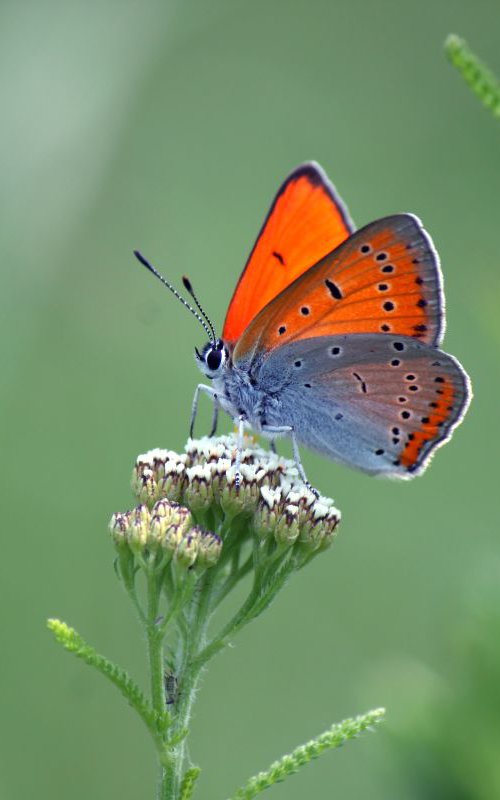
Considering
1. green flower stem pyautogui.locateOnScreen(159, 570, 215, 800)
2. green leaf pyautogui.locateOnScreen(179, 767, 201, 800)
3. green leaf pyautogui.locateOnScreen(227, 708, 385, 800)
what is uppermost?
green flower stem pyautogui.locateOnScreen(159, 570, 215, 800)

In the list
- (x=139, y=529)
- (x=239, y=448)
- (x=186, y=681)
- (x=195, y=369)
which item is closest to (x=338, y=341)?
(x=239, y=448)

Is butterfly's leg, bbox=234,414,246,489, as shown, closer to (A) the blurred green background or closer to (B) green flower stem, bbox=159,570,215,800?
(B) green flower stem, bbox=159,570,215,800

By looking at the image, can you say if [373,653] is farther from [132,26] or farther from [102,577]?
[132,26]

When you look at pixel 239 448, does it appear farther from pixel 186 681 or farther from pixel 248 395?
pixel 186 681

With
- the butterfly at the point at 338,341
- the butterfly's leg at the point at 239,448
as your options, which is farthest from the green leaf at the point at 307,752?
the butterfly at the point at 338,341

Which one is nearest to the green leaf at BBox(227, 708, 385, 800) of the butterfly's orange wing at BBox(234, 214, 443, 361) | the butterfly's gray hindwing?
the butterfly's gray hindwing

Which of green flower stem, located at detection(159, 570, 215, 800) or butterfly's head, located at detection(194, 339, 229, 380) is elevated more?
butterfly's head, located at detection(194, 339, 229, 380)

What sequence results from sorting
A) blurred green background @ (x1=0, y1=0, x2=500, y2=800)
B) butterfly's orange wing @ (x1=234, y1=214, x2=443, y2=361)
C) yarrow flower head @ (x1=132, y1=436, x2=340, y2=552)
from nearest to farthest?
1. yarrow flower head @ (x1=132, y1=436, x2=340, y2=552)
2. butterfly's orange wing @ (x1=234, y1=214, x2=443, y2=361)
3. blurred green background @ (x1=0, y1=0, x2=500, y2=800)
